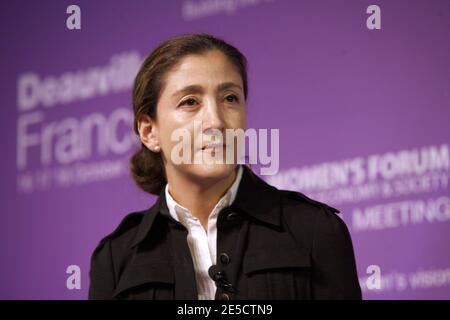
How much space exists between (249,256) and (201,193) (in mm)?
183

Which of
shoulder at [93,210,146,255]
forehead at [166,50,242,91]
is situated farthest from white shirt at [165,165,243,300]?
forehead at [166,50,242,91]

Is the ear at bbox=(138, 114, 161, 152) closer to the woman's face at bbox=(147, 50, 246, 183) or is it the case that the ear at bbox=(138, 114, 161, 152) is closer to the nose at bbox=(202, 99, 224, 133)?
the woman's face at bbox=(147, 50, 246, 183)

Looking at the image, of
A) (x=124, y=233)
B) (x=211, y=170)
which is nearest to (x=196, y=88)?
(x=211, y=170)

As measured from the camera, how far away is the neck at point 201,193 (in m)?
1.48

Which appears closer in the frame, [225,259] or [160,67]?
[225,259]

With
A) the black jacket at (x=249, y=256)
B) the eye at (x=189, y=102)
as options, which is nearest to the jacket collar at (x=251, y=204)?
the black jacket at (x=249, y=256)

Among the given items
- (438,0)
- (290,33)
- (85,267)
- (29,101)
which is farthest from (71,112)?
(438,0)

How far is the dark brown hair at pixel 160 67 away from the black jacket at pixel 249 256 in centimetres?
16

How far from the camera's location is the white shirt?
1.44 metres

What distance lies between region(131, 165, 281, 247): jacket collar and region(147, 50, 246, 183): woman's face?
79mm

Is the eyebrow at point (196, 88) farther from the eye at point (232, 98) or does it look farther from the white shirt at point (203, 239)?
the white shirt at point (203, 239)

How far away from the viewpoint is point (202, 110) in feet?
4.70

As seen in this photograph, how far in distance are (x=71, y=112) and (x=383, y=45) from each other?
3.70 feet

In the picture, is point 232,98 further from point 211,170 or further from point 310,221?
point 310,221
